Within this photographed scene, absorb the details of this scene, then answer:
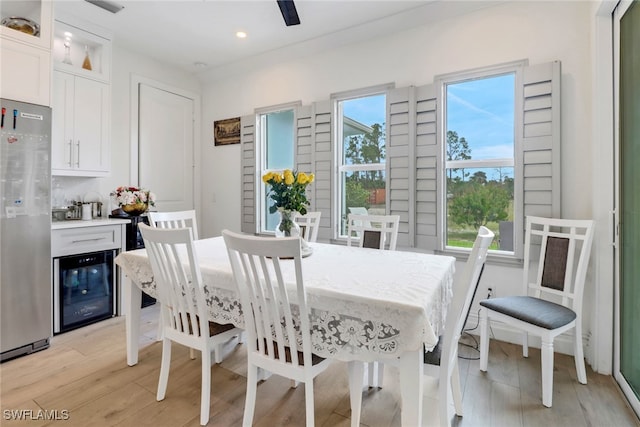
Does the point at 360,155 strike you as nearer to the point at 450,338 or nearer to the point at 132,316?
the point at 450,338

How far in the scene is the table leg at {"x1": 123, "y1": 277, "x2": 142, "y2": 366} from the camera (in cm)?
219

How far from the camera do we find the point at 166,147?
4113 mm

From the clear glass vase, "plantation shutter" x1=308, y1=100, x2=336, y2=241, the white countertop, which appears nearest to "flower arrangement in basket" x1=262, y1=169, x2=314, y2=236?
the clear glass vase

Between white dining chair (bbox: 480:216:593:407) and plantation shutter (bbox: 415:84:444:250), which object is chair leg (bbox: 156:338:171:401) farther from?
plantation shutter (bbox: 415:84:444:250)

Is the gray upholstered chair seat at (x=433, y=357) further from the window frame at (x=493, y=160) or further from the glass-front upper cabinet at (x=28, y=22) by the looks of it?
the glass-front upper cabinet at (x=28, y=22)

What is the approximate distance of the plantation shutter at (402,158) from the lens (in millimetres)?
2939

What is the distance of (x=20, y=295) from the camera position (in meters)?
2.33

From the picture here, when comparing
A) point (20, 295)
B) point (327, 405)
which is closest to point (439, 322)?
point (327, 405)

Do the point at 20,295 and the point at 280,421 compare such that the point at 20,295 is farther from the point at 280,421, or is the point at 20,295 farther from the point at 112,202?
the point at 280,421

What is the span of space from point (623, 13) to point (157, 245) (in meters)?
3.11

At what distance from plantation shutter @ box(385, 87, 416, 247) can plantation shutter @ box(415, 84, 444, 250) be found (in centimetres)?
5

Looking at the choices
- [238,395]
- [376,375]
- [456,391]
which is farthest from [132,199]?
[456,391]

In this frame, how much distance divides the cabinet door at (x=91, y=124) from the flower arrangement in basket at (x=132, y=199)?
13.0 inches

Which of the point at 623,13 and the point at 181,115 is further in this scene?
the point at 181,115
